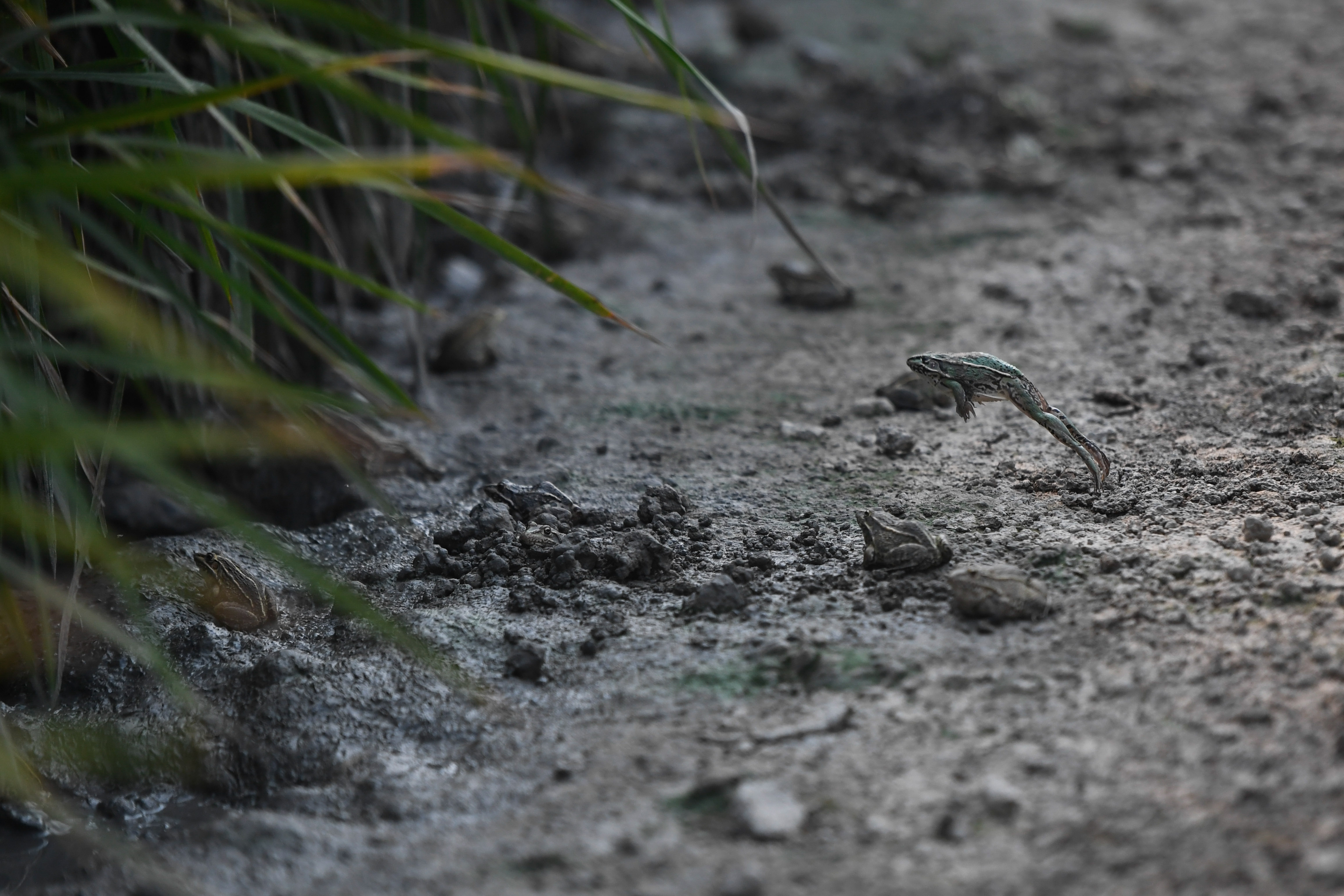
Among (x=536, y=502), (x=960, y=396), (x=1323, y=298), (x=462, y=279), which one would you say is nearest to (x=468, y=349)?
(x=462, y=279)

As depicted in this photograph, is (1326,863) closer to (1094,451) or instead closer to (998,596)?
(998,596)

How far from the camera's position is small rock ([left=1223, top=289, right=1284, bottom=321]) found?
216 cm

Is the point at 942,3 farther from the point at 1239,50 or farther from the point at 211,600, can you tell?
the point at 211,600

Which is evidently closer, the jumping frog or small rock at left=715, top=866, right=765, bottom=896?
small rock at left=715, top=866, right=765, bottom=896

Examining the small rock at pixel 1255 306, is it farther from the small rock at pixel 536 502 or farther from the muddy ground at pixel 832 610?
the small rock at pixel 536 502

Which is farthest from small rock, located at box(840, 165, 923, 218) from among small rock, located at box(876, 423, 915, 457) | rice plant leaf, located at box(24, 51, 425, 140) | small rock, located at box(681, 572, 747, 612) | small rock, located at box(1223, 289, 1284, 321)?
rice plant leaf, located at box(24, 51, 425, 140)

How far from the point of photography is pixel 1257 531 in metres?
1.44

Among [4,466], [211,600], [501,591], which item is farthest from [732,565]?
[4,466]

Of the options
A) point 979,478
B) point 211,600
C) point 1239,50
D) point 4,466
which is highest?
point 1239,50

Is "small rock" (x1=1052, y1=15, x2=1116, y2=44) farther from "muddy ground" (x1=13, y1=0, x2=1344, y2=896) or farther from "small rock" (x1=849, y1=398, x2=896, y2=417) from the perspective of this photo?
"small rock" (x1=849, y1=398, x2=896, y2=417)

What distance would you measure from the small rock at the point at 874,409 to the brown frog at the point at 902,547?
0.51 metres

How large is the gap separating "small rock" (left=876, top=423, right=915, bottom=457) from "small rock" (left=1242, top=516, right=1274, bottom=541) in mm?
548

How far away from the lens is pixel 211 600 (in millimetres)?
1612

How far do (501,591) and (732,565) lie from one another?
0.32 meters
